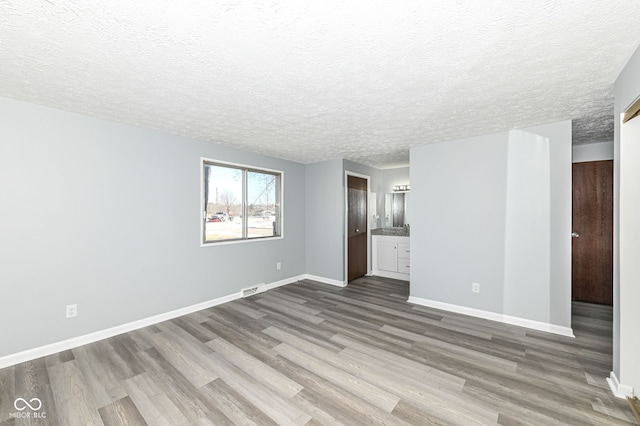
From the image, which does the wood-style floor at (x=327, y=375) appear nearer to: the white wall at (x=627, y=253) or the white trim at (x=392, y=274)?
→ the white wall at (x=627, y=253)

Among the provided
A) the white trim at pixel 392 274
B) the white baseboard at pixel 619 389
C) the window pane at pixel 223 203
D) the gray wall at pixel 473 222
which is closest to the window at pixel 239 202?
the window pane at pixel 223 203

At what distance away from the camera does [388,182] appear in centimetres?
607

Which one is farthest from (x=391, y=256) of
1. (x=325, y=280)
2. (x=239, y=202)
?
(x=239, y=202)

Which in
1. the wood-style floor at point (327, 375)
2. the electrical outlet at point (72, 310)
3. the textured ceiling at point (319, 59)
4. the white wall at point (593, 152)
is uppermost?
the textured ceiling at point (319, 59)

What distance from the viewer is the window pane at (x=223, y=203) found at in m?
3.76

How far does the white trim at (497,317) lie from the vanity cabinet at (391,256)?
1.32 meters

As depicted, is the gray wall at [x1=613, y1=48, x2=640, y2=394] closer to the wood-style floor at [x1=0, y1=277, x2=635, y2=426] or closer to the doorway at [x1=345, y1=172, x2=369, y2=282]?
the wood-style floor at [x1=0, y1=277, x2=635, y2=426]

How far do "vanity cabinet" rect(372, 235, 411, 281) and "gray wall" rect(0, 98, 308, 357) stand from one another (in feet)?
10.5

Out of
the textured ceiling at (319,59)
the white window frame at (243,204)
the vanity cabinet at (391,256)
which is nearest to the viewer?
the textured ceiling at (319,59)

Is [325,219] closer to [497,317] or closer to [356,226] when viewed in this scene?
[356,226]

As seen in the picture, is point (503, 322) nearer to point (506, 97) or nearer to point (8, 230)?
point (506, 97)

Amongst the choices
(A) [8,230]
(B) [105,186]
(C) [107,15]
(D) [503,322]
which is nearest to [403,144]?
(D) [503,322]

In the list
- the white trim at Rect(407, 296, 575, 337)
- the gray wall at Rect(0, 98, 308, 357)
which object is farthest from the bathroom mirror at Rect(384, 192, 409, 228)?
the gray wall at Rect(0, 98, 308, 357)

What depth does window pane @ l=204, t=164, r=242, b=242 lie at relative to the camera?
3.76 m
